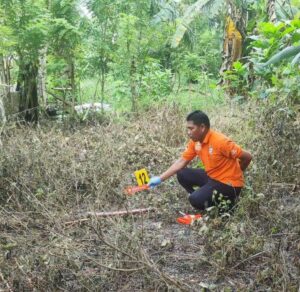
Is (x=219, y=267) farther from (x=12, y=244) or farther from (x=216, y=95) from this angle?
(x=216, y=95)

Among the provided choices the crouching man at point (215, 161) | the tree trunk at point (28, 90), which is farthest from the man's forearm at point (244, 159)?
the tree trunk at point (28, 90)

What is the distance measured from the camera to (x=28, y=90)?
8.51m

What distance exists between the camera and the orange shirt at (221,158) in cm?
447

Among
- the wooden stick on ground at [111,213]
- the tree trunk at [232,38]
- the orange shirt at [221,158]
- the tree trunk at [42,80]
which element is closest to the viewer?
the wooden stick on ground at [111,213]

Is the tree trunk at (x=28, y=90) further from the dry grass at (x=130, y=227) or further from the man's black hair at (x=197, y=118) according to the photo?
the man's black hair at (x=197, y=118)

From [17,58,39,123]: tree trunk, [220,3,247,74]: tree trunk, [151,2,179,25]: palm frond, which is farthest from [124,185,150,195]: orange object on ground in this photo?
A: [151,2,179,25]: palm frond

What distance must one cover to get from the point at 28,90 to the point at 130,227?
5.35 meters

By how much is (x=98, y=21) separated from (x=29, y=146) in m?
3.55

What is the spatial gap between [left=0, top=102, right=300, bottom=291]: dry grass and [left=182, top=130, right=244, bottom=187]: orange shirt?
0.73ft

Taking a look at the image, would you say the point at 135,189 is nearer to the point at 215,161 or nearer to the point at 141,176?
the point at 141,176

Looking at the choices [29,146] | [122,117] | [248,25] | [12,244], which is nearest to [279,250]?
[12,244]

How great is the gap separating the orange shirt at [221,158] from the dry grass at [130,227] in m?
0.22

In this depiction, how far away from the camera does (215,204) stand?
446 centimetres

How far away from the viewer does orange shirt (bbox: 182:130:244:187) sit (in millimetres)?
4473
